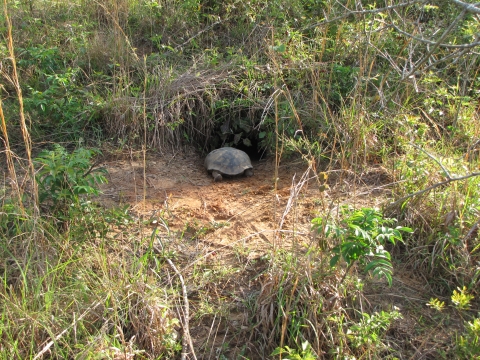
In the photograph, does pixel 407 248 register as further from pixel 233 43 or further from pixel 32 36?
pixel 32 36

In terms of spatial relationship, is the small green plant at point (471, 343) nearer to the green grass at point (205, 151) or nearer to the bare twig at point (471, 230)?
the green grass at point (205, 151)

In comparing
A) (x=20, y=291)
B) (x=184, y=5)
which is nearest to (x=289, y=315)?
(x=20, y=291)

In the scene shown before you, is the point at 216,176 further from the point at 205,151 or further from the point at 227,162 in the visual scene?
the point at 205,151

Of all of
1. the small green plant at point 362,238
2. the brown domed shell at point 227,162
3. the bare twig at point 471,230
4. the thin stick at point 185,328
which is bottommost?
the thin stick at point 185,328

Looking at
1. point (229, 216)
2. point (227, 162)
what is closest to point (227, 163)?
point (227, 162)

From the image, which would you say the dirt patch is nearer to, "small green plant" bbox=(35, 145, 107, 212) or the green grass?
the green grass

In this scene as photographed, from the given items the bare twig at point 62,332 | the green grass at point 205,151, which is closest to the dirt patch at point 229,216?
the green grass at point 205,151

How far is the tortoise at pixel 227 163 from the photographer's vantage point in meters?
4.57

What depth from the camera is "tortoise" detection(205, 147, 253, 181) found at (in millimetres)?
4570

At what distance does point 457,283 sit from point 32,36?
463 centimetres

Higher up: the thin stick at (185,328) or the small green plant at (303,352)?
the small green plant at (303,352)

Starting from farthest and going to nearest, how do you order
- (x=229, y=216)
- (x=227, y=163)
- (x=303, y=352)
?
(x=227, y=163) < (x=229, y=216) < (x=303, y=352)

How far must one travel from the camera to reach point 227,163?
4672mm

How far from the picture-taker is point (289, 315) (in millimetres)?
2674
